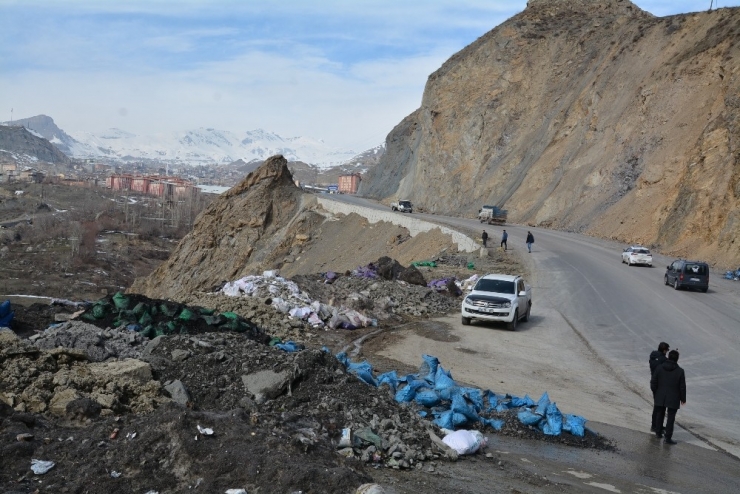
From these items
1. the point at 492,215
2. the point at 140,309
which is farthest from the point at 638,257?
the point at 140,309

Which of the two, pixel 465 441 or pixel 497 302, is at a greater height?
pixel 497 302

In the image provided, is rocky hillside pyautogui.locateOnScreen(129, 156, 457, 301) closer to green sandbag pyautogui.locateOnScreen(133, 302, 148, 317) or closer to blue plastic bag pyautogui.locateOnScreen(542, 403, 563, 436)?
green sandbag pyautogui.locateOnScreen(133, 302, 148, 317)

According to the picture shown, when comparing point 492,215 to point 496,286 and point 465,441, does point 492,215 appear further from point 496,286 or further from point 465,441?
point 465,441

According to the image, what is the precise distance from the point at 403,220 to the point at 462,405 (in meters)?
38.6

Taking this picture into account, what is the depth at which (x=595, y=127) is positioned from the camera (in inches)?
2391

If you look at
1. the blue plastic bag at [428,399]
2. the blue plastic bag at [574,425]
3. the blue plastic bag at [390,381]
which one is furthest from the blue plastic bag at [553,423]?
the blue plastic bag at [390,381]

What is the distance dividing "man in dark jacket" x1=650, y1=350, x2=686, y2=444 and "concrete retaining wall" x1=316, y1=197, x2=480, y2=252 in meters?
23.5

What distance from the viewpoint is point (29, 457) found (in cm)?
689

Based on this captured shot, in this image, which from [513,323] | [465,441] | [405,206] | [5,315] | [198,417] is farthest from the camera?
[405,206]

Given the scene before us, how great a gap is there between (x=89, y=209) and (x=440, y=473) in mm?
157555

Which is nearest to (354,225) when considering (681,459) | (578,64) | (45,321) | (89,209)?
(578,64)

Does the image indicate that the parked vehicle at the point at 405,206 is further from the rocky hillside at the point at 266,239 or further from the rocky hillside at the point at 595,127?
the rocky hillside at the point at 266,239

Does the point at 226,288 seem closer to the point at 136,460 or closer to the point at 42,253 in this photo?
the point at 136,460

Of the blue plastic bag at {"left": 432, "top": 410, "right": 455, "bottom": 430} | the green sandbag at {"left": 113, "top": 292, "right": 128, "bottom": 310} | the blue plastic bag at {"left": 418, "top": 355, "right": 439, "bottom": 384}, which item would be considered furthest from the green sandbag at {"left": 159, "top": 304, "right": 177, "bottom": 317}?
the blue plastic bag at {"left": 432, "top": 410, "right": 455, "bottom": 430}
